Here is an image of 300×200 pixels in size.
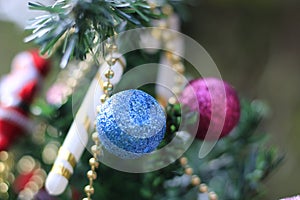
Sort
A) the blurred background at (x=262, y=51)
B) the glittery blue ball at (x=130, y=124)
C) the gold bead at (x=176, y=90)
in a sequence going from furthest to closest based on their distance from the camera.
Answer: the blurred background at (x=262, y=51), the gold bead at (x=176, y=90), the glittery blue ball at (x=130, y=124)

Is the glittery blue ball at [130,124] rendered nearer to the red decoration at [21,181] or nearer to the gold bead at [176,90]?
the gold bead at [176,90]

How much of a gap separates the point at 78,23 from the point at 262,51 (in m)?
0.52

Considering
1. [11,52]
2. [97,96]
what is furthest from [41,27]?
[11,52]

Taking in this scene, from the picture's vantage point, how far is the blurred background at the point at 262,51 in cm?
73

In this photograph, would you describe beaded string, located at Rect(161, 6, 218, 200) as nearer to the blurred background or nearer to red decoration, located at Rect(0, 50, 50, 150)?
red decoration, located at Rect(0, 50, 50, 150)

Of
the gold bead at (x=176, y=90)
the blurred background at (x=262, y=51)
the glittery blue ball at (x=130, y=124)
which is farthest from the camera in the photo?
the blurred background at (x=262, y=51)

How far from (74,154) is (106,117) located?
0.08 metres

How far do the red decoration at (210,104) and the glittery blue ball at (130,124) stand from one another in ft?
0.22

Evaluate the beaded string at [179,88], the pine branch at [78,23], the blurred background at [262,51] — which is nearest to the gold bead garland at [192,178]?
the beaded string at [179,88]

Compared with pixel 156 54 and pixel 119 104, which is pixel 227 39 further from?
pixel 119 104

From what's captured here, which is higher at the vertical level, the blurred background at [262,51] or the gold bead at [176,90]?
the gold bead at [176,90]

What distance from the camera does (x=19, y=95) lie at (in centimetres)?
48

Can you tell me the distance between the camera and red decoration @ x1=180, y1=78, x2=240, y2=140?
1.12 feet

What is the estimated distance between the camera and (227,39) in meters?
0.78
